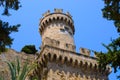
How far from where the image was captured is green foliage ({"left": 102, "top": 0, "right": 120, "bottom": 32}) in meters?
13.1

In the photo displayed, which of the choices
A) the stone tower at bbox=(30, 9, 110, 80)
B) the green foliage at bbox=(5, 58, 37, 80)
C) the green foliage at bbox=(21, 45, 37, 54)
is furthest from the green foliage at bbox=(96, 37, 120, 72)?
the green foliage at bbox=(21, 45, 37, 54)

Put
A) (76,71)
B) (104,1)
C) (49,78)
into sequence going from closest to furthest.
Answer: (104,1) → (49,78) → (76,71)

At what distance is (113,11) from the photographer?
13.2m

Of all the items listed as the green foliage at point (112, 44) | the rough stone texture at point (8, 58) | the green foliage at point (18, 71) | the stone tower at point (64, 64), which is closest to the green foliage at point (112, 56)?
the green foliage at point (112, 44)

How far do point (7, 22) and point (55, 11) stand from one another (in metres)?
17.4

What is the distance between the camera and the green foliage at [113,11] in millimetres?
13133

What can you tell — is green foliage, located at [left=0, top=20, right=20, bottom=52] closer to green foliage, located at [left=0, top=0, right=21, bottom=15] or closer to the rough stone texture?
green foliage, located at [left=0, top=0, right=21, bottom=15]

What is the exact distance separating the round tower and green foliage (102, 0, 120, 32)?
43.7ft

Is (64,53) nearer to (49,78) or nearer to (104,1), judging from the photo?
(49,78)

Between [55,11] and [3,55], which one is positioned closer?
[3,55]

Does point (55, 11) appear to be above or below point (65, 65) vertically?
above

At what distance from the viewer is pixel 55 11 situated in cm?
2947

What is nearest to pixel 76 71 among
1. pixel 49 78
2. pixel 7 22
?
pixel 49 78

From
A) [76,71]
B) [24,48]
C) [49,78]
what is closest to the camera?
[49,78]
